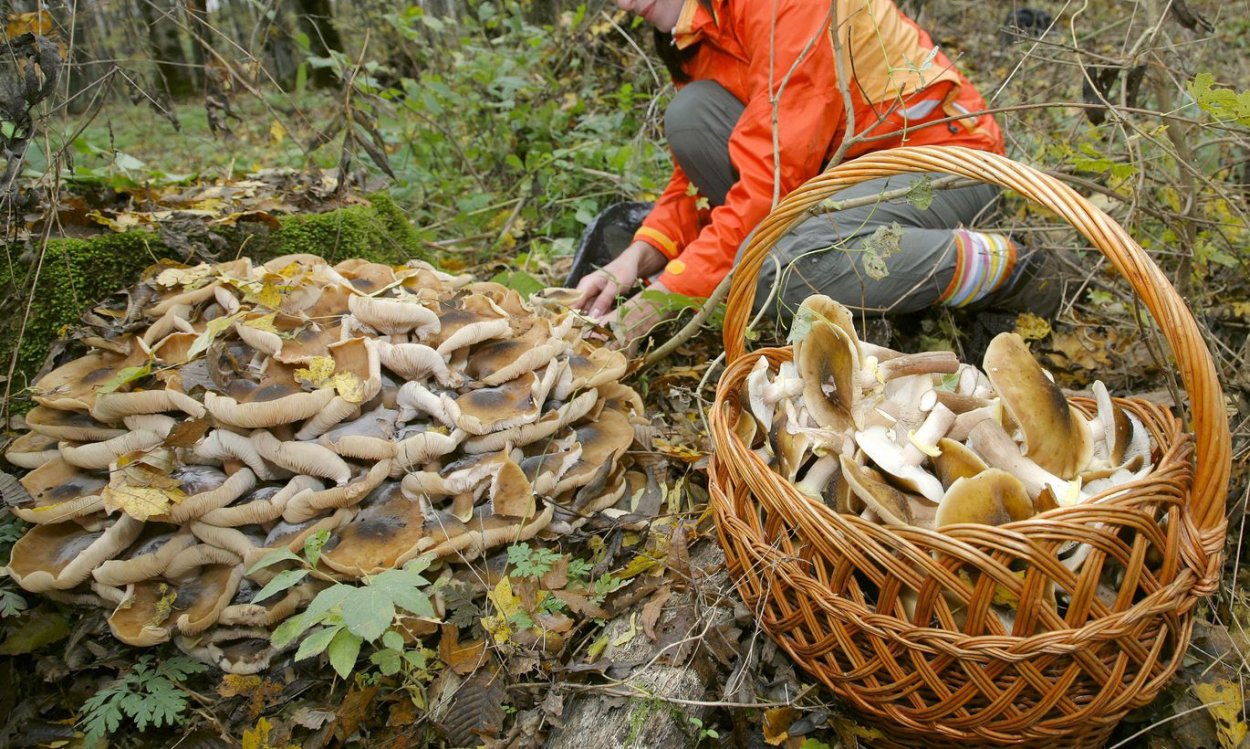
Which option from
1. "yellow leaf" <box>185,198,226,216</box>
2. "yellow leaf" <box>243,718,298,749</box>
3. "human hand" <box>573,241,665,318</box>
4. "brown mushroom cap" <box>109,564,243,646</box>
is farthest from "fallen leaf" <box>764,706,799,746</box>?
"yellow leaf" <box>185,198,226,216</box>

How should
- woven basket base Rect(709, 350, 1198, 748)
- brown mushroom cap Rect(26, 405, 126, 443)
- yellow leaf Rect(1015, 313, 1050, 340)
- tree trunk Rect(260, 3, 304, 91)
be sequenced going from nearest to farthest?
woven basket base Rect(709, 350, 1198, 748) < brown mushroom cap Rect(26, 405, 126, 443) < yellow leaf Rect(1015, 313, 1050, 340) < tree trunk Rect(260, 3, 304, 91)

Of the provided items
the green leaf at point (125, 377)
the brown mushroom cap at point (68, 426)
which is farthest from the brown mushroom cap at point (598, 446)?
the brown mushroom cap at point (68, 426)

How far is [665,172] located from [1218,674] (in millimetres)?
4702

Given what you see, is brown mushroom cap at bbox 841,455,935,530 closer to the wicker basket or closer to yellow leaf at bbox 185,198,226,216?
the wicker basket

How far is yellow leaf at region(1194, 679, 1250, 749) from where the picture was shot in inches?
82.5

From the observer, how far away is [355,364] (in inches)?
102

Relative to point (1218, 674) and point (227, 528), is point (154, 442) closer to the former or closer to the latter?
point (227, 528)

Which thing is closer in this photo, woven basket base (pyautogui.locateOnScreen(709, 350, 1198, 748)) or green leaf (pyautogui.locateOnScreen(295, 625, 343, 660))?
woven basket base (pyautogui.locateOnScreen(709, 350, 1198, 748))

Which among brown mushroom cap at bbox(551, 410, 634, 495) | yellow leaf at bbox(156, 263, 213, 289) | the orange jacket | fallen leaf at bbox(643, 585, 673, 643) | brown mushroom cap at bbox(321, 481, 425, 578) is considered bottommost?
fallen leaf at bbox(643, 585, 673, 643)

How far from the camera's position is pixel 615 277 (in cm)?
373

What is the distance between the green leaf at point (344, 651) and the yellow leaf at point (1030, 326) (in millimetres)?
3491

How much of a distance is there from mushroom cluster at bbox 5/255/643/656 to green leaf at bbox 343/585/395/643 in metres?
0.31

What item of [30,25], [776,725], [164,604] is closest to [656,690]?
[776,725]

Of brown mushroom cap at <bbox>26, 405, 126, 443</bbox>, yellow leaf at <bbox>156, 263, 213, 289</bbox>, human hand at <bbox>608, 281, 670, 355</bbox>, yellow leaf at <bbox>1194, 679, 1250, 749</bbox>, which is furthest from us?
human hand at <bbox>608, 281, 670, 355</bbox>
